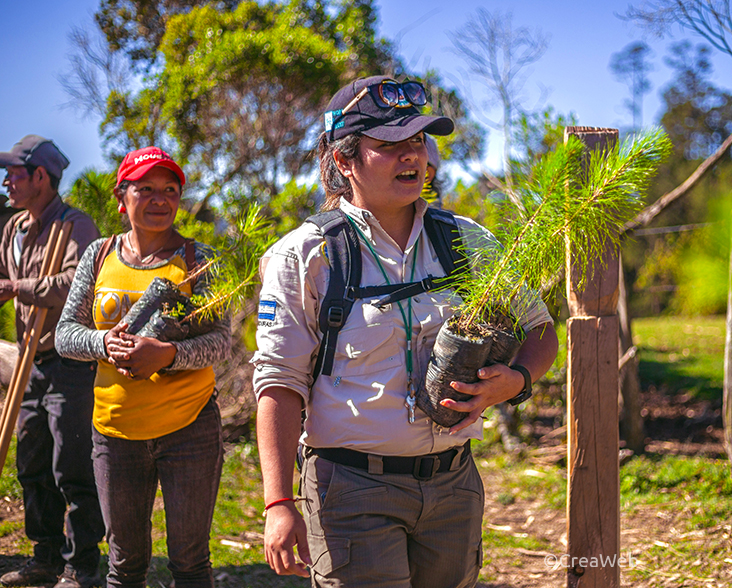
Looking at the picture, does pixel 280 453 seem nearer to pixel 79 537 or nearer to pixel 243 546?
pixel 79 537

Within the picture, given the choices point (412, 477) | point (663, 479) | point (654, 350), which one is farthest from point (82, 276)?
point (654, 350)

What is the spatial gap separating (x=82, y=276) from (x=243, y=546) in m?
2.35

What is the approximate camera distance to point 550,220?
6.23 ft

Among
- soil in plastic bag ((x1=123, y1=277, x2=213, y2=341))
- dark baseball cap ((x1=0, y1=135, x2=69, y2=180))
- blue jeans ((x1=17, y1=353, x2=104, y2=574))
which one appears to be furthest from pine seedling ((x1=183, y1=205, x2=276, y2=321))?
dark baseball cap ((x1=0, y1=135, x2=69, y2=180))

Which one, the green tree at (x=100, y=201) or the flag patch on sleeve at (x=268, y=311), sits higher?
the green tree at (x=100, y=201)

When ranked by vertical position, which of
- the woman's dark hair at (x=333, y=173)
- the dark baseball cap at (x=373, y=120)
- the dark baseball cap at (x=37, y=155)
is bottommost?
the woman's dark hair at (x=333, y=173)

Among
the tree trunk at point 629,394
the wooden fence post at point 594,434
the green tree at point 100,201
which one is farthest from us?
the tree trunk at point 629,394

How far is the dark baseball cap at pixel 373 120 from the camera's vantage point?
6.06 feet

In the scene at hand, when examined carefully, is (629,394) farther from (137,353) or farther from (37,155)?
(37,155)

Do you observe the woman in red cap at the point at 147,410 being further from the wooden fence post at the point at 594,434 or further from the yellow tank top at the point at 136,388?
the wooden fence post at the point at 594,434

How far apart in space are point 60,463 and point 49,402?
12.9 inches

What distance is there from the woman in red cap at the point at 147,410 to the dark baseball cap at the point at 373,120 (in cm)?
107

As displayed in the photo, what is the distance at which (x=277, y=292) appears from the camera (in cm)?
182

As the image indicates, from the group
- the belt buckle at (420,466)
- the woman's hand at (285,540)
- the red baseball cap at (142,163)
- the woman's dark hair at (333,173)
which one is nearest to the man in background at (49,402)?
the red baseball cap at (142,163)
